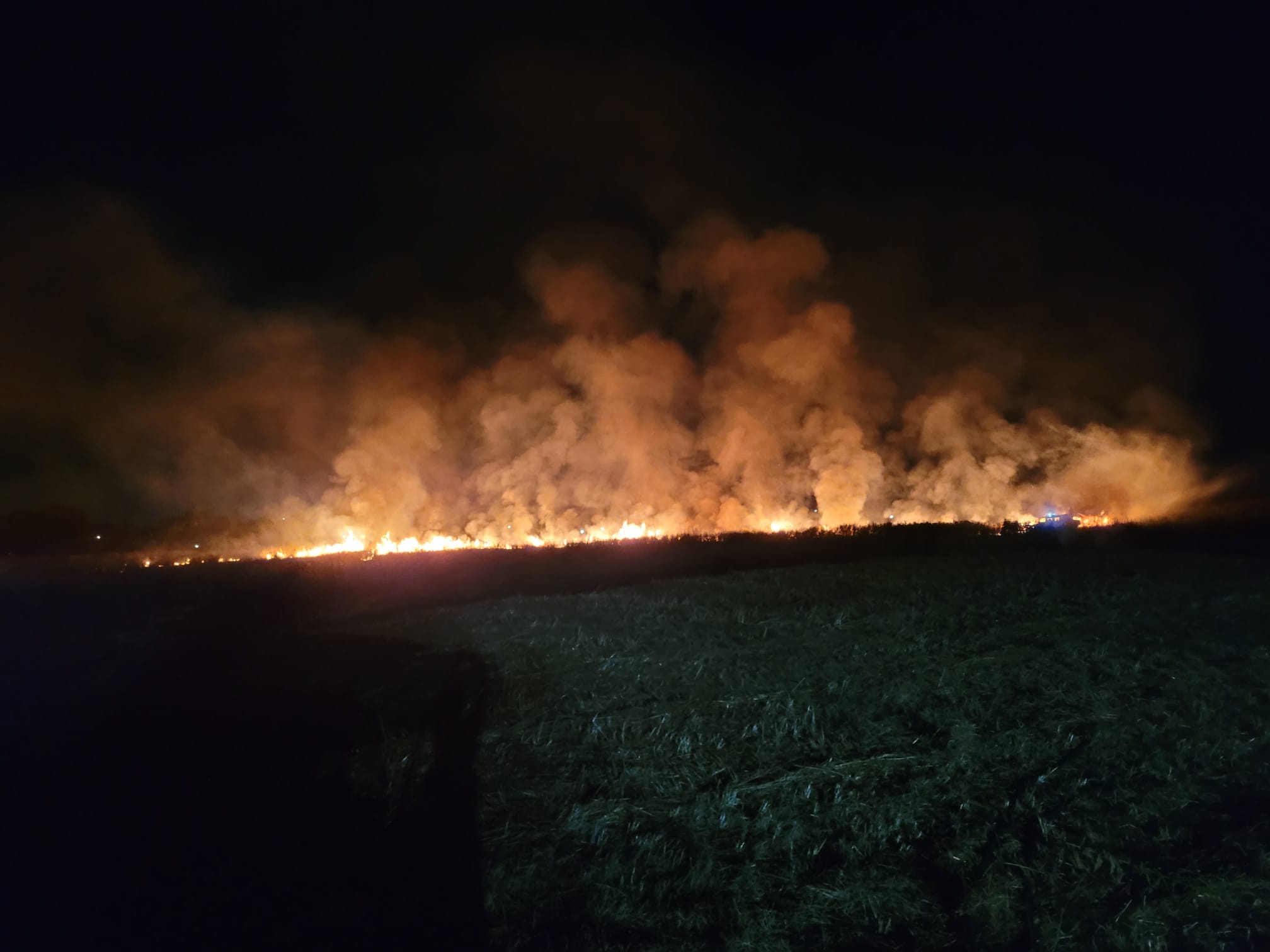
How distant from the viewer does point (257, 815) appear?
21.4 feet

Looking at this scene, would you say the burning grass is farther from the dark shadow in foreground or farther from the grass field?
the dark shadow in foreground

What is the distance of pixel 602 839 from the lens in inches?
228

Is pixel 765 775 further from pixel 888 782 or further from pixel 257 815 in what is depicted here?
pixel 257 815

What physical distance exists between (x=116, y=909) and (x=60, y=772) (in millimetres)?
3336

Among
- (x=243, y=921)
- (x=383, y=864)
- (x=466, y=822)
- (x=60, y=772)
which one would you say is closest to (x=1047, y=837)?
(x=466, y=822)

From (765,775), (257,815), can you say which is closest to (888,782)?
(765,775)

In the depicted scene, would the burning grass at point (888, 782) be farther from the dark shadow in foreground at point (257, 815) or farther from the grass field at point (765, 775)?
the dark shadow in foreground at point (257, 815)

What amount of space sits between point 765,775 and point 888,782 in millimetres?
1033

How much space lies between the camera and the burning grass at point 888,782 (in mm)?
4852

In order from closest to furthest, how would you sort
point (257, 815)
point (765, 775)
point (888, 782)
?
point (888, 782), point (257, 815), point (765, 775)

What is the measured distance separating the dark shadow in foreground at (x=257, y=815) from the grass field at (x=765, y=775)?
0.04 meters

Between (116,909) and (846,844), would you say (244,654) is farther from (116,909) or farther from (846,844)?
(846,844)

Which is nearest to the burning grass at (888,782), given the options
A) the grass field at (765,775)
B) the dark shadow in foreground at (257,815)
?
the grass field at (765,775)

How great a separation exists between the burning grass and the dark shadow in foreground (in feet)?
1.48
